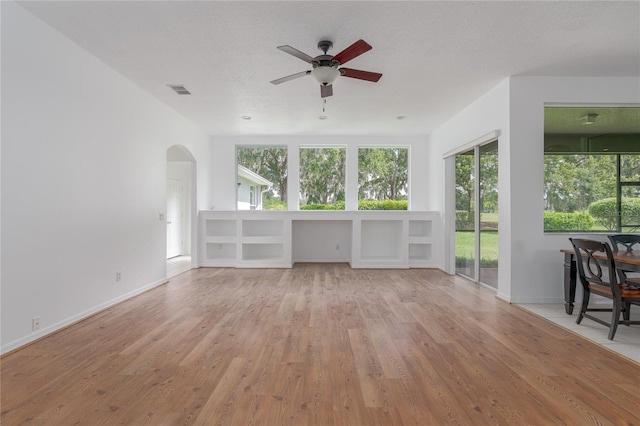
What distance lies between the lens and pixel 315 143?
23.5ft

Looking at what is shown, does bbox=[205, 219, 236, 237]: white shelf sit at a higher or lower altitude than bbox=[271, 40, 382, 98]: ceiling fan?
lower

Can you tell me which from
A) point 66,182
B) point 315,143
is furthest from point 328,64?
point 315,143

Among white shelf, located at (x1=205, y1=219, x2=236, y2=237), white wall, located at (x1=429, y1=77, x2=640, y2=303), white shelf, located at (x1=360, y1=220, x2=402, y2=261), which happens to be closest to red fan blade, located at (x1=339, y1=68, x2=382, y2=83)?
white wall, located at (x1=429, y1=77, x2=640, y2=303)

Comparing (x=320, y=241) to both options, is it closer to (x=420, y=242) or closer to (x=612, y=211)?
(x=420, y=242)

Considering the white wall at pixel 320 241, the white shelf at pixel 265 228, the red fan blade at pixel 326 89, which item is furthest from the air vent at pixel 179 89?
the white wall at pixel 320 241

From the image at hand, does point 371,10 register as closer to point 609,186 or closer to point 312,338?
point 312,338

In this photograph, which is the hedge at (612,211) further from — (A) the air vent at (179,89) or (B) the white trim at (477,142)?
(A) the air vent at (179,89)

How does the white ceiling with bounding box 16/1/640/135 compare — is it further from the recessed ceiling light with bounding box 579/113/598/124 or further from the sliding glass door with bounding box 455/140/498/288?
the sliding glass door with bounding box 455/140/498/288

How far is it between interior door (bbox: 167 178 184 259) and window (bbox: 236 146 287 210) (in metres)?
2.06

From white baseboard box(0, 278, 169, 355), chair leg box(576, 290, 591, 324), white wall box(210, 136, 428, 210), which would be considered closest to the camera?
white baseboard box(0, 278, 169, 355)

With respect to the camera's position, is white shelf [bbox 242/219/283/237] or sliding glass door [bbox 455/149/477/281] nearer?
sliding glass door [bbox 455/149/477/281]

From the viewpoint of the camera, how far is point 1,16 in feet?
8.39

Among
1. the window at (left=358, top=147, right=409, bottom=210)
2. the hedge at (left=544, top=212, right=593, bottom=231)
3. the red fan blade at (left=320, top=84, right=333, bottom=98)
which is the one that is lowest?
the hedge at (left=544, top=212, right=593, bottom=231)

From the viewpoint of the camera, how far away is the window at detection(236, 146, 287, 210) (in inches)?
285
